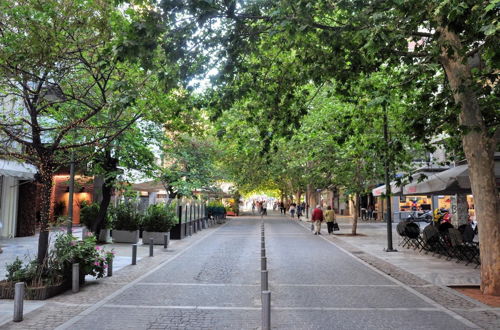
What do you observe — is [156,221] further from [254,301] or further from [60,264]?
[254,301]

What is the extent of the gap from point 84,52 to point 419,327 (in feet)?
28.7

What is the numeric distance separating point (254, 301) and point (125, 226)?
12.0 m

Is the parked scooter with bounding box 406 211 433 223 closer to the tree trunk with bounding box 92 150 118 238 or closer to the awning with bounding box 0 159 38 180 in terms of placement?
the tree trunk with bounding box 92 150 118 238

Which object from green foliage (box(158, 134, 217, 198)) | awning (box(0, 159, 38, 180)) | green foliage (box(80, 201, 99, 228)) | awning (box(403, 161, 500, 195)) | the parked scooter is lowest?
the parked scooter

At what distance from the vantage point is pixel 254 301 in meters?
7.80

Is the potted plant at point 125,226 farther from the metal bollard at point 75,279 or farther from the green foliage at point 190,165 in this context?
the metal bollard at point 75,279

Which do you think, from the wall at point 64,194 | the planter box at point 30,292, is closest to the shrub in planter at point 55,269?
the planter box at point 30,292

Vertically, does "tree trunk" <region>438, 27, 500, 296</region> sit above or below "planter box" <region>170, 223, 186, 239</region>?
above

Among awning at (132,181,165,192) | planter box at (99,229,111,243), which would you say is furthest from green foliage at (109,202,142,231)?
awning at (132,181,165,192)

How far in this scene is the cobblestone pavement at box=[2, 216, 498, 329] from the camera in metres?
6.43

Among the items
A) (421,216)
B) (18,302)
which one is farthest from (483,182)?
(421,216)

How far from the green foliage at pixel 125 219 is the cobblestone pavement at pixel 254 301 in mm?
6014

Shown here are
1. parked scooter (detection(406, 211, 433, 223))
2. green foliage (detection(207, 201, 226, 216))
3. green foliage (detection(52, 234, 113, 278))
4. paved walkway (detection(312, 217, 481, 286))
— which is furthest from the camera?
parked scooter (detection(406, 211, 433, 223))

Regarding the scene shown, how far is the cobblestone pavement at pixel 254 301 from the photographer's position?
21.1ft
